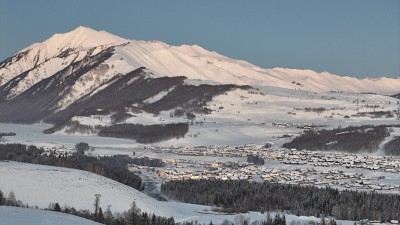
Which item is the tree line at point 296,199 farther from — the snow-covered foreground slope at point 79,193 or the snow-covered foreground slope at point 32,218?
the snow-covered foreground slope at point 32,218

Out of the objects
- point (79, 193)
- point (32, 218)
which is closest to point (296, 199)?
point (79, 193)

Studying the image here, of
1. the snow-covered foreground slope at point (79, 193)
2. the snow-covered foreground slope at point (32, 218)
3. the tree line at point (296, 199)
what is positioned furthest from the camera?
the tree line at point (296, 199)

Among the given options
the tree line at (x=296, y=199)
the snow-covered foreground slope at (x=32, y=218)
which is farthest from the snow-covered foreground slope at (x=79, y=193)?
the snow-covered foreground slope at (x=32, y=218)

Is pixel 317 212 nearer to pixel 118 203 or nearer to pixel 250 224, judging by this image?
pixel 250 224

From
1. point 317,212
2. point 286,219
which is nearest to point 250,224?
point 286,219

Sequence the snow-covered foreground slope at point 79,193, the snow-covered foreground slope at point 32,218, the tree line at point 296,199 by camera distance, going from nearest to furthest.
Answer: the snow-covered foreground slope at point 32,218, the snow-covered foreground slope at point 79,193, the tree line at point 296,199

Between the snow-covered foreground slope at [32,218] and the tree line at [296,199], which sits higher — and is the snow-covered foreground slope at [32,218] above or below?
above

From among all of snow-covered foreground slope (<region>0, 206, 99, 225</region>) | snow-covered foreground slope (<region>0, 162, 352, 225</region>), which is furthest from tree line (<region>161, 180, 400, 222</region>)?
snow-covered foreground slope (<region>0, 206, 99, 225</region>)
